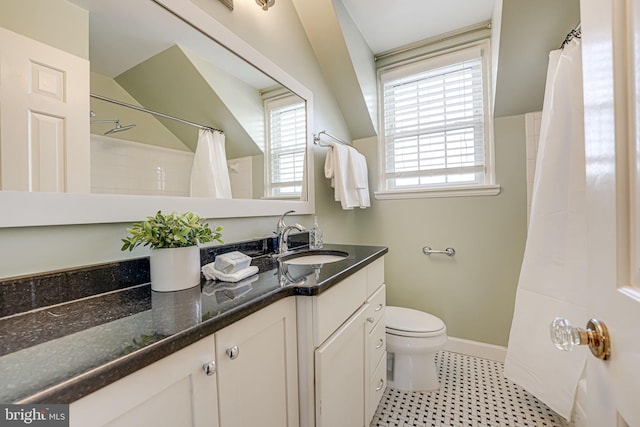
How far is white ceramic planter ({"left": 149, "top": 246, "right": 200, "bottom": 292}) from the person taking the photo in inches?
32.3

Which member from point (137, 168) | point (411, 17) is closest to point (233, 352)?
point (137, 168)

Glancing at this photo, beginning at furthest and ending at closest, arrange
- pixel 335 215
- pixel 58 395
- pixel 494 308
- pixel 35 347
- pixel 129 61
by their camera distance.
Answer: pixel 335 215 → pixel 494 308 → pixel 129 61 → pixel 35 347 → pixel 58 395

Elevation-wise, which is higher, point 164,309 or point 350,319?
point 164,309

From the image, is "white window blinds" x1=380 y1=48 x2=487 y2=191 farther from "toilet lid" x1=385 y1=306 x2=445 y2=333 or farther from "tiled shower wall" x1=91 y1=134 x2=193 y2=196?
"tiled shower wall" x1=91 y1=134 x2=193 y2=196

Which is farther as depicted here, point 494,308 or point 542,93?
point 494,308

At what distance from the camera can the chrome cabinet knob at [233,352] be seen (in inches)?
25.9

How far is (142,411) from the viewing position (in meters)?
0.49

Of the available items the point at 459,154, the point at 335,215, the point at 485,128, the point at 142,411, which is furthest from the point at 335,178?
the point at 142,411

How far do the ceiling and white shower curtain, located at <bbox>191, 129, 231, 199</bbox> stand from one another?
4.39 feet

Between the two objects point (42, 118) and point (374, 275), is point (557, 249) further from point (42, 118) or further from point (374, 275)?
point (42, 118)

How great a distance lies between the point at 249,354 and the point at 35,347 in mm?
411

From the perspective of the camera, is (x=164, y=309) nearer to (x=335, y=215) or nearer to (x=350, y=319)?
(x=350, y=319)

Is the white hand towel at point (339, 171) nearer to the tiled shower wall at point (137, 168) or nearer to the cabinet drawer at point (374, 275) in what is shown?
the cabinet drawer at point (374, 275)

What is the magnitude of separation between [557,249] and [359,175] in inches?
47.1
